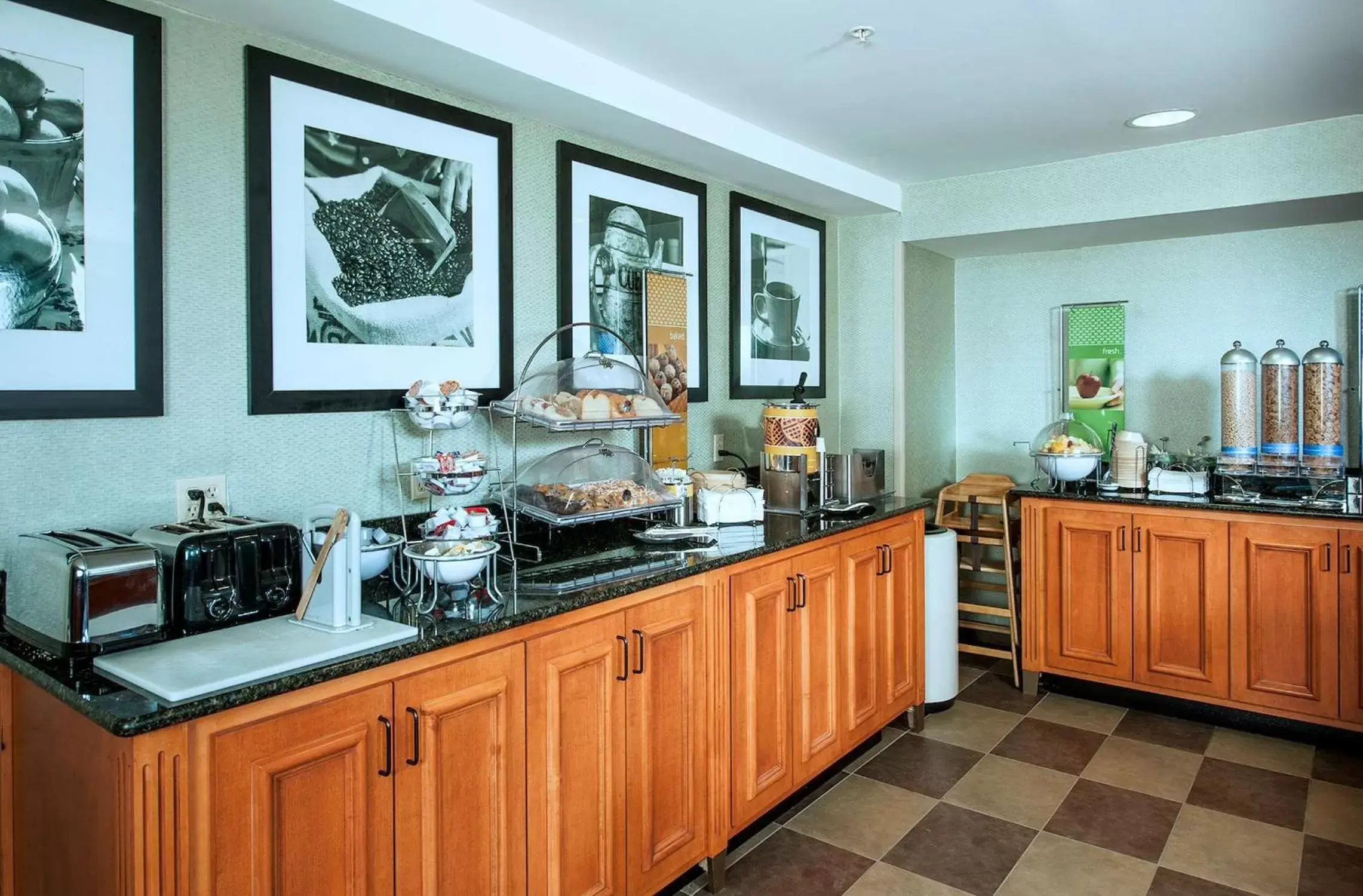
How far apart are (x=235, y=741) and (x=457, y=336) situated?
139 cm

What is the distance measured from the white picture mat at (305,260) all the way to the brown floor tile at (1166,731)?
293cm

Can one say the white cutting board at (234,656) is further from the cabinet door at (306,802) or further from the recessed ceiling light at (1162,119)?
the recessed ceiling light at (1162,119)

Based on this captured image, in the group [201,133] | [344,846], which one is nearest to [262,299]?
[201,133]

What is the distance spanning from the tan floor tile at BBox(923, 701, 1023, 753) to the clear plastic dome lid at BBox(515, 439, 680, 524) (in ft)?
5.56

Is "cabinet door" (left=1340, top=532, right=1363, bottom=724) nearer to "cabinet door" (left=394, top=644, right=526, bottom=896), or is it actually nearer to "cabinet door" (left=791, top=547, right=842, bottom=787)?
"cabinet door" (left=791, top=547, right=842, bottom=787)

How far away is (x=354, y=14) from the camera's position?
202 cm

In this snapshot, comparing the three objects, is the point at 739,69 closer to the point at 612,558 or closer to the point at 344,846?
the point at 612,558

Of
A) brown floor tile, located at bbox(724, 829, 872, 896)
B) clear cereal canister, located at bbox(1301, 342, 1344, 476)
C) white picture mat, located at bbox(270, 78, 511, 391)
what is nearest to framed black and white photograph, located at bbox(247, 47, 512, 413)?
white picture mat, located at bbox(270, 78, 511, 391)

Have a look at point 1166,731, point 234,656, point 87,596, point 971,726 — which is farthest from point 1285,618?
point 87,596

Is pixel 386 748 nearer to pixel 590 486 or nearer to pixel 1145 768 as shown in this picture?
pixel 590 486

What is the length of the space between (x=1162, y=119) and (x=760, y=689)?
2.53 m

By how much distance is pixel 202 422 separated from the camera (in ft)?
6.71

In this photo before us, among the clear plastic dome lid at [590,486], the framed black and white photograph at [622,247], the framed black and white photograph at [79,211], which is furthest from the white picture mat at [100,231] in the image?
the framed black and white photograph at [622,247]

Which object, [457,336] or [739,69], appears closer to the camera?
[457,336]
